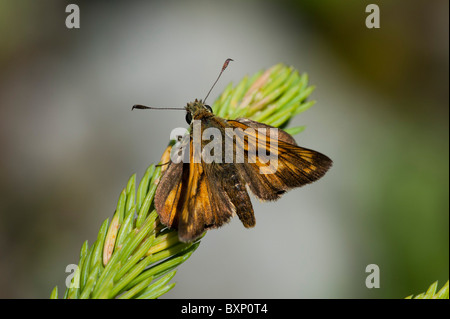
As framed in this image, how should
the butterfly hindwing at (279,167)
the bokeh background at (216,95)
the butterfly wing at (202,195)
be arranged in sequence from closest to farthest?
the butterfly wing at (202,195)
the butterfly hindwing at (279,167)
the bokeh background at (216,95)

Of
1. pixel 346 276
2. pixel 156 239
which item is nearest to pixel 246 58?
pixel 346 276

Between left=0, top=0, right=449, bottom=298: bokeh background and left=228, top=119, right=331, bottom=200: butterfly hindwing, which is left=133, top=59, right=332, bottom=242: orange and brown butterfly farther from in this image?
left=0, top=0, right=449, bottom=298: bokeh background

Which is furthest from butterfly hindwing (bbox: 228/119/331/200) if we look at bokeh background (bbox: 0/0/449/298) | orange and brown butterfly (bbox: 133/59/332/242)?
bokeh background (bbox: 0/0/449/298)

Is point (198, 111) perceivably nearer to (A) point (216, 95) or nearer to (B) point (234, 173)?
(B) point (234, 173)

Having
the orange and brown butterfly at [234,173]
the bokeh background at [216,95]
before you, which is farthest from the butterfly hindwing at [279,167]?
the bokeh background at [216,95]

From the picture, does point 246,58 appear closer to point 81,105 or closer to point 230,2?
point 230,2

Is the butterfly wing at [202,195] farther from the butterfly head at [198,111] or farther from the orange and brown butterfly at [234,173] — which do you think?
the butterfly head at [198,111]

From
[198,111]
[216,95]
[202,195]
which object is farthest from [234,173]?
[216,95]
